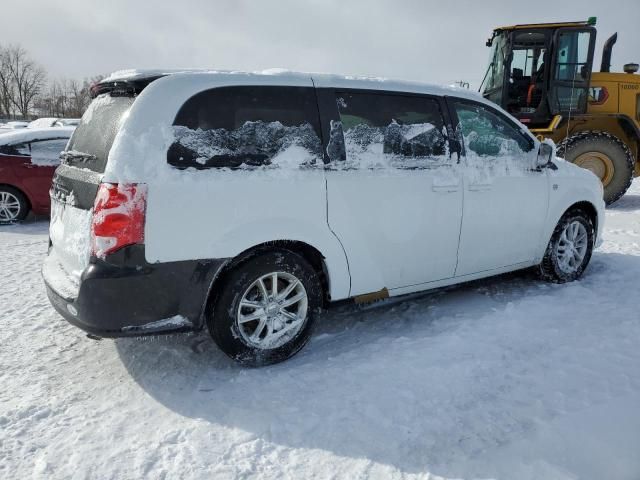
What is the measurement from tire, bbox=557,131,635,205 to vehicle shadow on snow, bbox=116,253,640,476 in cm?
550

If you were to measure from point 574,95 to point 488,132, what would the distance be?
591cm

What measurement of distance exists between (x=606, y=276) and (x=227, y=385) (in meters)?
3.97

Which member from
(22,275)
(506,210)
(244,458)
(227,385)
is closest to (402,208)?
(506,210)

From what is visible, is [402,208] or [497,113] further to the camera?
[497,113]

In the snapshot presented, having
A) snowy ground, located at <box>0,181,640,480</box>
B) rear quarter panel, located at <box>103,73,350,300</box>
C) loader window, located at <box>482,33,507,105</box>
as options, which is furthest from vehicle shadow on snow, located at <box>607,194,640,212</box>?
rear quarter panel, located at <box>103,73,350,300</box>

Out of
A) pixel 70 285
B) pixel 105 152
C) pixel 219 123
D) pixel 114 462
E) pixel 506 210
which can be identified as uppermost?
pixel 219 123

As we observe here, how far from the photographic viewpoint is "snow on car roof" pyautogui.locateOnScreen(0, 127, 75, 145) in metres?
7.75

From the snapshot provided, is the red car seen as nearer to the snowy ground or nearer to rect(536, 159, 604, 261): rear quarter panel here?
the snowy ground

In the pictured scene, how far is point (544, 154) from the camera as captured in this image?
4.28 meters

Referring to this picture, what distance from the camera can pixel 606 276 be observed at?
190 inches

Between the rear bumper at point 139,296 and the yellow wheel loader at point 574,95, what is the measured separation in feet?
25.3

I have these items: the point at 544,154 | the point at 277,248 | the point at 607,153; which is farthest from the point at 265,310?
the point at 607,153

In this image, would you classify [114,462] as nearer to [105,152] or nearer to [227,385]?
[227,385]

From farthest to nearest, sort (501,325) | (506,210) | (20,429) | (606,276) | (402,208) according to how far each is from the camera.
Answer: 1. (606,276)
2. (506,210)
3. (501,325)
4. (402,208)
5. (20,429)
